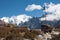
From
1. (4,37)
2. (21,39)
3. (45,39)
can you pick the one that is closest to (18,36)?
(21,39)

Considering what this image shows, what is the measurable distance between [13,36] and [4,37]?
355 cm

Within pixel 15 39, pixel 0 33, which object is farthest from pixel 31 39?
pixel 0 33

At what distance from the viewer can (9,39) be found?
39.6 meters

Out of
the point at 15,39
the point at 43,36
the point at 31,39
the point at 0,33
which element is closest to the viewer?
the point at 15,39

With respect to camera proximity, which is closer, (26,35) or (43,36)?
(26,35)

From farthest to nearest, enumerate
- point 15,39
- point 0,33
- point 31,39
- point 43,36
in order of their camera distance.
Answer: point 43,36 < point 0,33 < point 31,39 < point 15,39

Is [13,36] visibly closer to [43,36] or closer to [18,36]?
[18,36]

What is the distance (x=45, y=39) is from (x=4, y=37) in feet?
33.9

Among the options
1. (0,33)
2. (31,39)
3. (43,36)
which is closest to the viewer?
(31,39)

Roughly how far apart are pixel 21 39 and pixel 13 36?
1712mm

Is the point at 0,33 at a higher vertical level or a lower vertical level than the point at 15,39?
higher

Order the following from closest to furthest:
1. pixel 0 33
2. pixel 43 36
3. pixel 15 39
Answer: pixel 15 39 → pixel 0 33 → pixel 43 36

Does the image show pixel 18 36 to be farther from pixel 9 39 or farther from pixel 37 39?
pixel 37 39

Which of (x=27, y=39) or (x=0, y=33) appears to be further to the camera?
(x=0, y=33)
